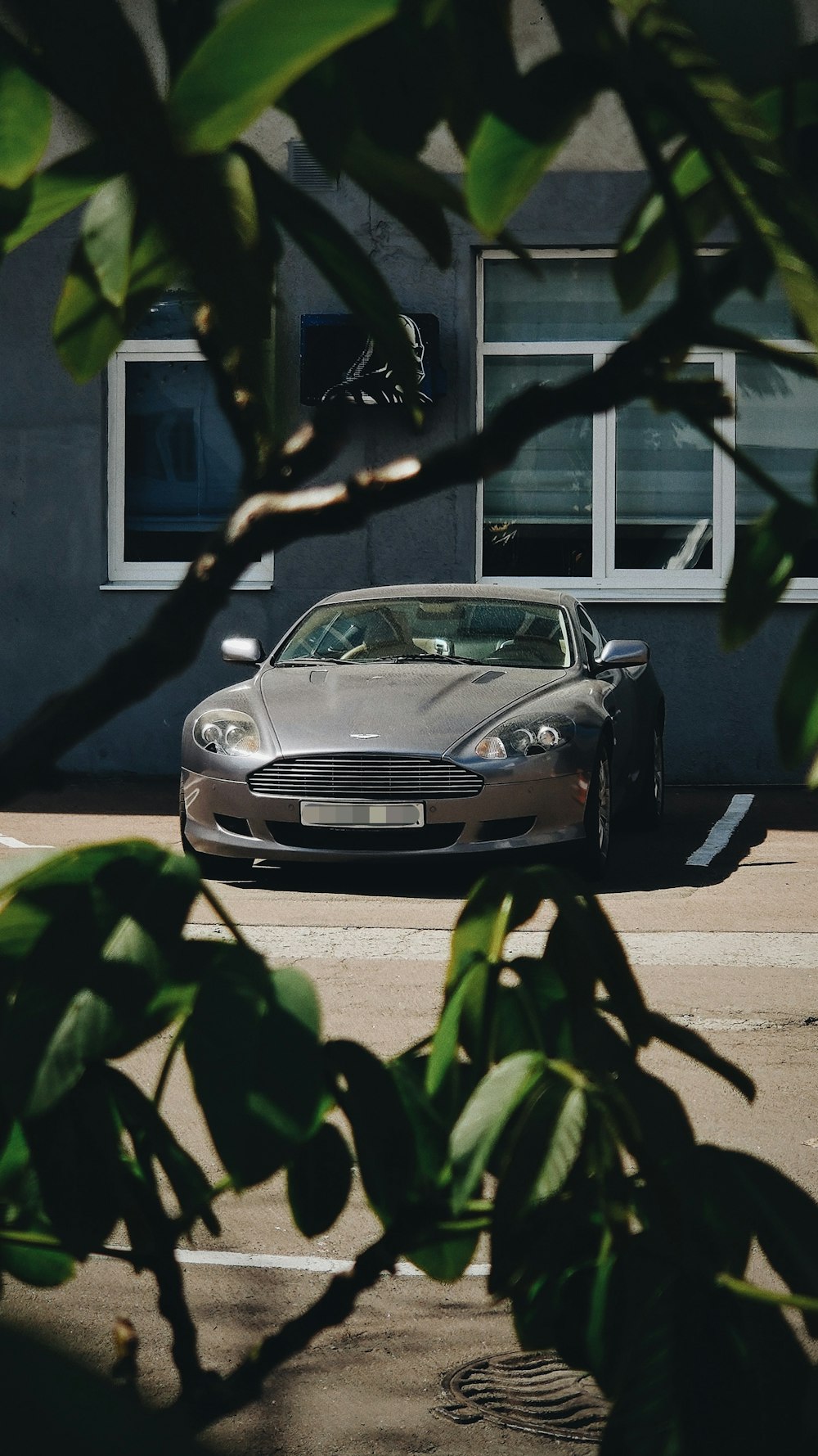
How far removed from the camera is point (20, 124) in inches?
23.2

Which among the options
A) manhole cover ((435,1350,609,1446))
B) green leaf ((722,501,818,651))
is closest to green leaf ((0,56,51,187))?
green leaf ((722,501,818,651))

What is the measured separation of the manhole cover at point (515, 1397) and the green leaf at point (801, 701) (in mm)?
2203

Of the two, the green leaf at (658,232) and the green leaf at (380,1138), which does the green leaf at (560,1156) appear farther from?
the green leaf at (658,232)

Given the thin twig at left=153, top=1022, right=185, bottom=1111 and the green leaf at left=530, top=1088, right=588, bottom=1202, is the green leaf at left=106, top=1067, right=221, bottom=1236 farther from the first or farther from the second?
the green leaf at left=530, top=1088, right=588, bottom=1202

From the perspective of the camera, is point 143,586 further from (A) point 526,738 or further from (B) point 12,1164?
(B) point 12,1164

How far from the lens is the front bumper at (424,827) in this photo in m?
7.85

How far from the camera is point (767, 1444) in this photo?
65 centimetres

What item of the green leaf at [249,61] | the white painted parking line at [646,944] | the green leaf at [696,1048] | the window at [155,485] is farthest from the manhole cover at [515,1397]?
the window at [155,485]

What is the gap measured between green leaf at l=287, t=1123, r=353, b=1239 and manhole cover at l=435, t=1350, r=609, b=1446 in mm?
2040

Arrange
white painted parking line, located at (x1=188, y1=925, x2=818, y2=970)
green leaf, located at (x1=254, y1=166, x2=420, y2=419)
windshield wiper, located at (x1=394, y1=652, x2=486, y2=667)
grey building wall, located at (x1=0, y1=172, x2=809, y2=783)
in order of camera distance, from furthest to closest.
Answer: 1. grey building wall, located at (x1=0, y1=172, x2=809, y2=783)
2. windshield wiper, located at (x1=394, y1=652, x2=486, y2=667)
3. white painted parking line, located at (x1=188, y1=925, x2=818, y2=970)
4. green leaf, located at (x1=254, y1=166, x2=420, y2=419)

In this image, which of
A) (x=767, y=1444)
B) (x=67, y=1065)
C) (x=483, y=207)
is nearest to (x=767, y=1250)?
(x=767, y=1444)

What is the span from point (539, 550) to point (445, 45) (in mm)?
13016

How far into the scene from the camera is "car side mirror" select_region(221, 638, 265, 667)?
917cm


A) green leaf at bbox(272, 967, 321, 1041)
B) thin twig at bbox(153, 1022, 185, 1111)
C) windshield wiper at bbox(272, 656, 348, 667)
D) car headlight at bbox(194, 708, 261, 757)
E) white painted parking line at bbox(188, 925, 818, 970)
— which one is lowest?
white painted parking line at bbox(188, 925, 818, 970)
